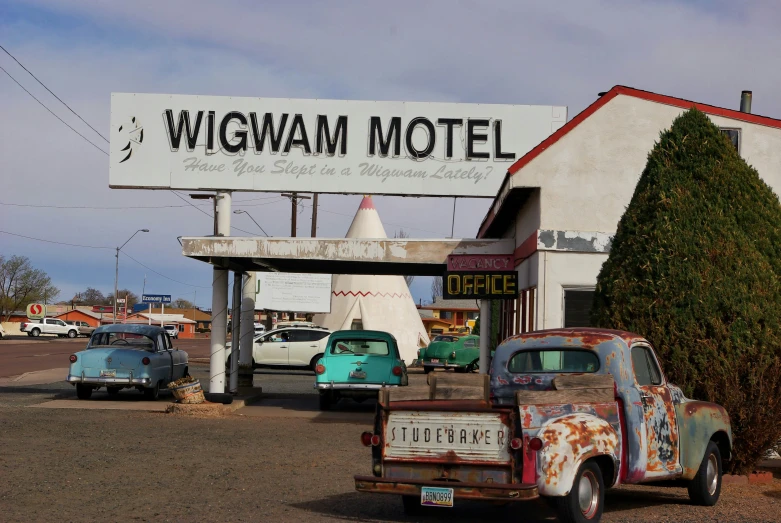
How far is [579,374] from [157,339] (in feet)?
46.1

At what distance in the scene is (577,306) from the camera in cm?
1503

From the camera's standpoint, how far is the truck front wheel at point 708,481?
8.70 m

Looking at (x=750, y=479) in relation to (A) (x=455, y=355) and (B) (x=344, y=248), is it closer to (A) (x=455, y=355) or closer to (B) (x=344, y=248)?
(B) (x=344, y=248)

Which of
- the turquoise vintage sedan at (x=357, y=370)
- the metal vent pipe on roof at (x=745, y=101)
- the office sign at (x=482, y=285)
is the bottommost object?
the turquoise vintage sedan at (x=357, y=370)

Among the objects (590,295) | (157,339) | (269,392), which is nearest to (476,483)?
(590,295)

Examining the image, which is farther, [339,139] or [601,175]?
[339,139]

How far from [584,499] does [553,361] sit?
5.19 feet

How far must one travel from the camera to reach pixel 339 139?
18938 millimetres

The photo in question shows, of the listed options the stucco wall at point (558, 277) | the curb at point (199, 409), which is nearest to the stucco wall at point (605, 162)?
the stucco wall at point (558, 277)

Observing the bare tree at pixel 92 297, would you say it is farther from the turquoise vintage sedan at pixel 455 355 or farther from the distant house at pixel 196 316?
the turquoise vintage sedan at pixel 455 355

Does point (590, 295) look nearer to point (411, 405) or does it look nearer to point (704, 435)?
point (704, 435)

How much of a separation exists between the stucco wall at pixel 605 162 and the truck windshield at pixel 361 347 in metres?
5.43

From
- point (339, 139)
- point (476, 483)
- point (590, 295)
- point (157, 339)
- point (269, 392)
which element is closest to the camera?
point (476, 483)

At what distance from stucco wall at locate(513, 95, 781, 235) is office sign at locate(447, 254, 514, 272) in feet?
9.68
